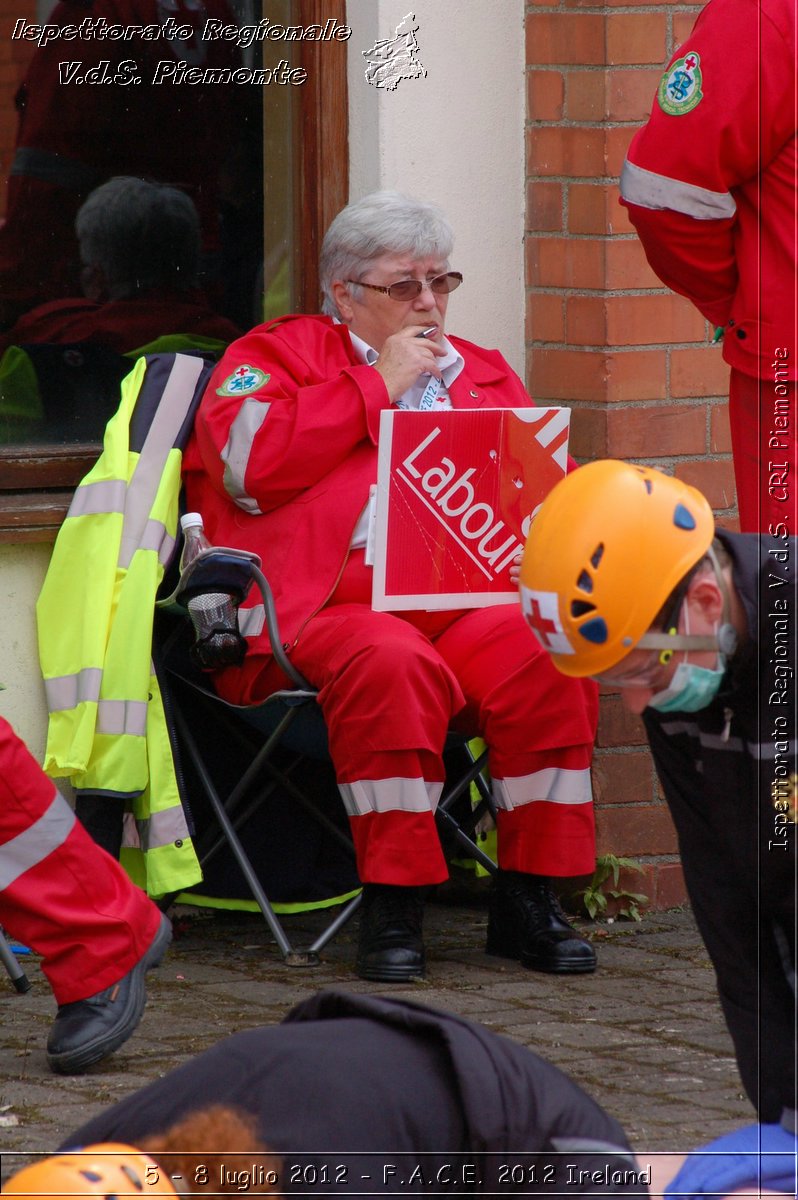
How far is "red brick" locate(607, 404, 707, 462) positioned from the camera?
16.1 feet

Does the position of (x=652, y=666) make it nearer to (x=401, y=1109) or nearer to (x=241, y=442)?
(x=401, y=1109)

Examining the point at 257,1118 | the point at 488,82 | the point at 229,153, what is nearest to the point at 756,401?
the point at 488,82

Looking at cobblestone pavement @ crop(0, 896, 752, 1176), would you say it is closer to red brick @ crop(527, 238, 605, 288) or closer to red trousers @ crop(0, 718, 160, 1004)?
red trousers @ crop(0, 718, 160, 1004)

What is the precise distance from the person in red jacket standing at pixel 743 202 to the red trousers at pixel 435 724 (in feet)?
2.38

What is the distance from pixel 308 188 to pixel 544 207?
0.65 m

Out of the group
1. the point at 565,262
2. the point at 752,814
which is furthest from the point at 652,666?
the point at 565,262

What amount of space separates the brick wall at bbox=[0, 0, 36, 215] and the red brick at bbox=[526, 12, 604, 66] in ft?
4.30

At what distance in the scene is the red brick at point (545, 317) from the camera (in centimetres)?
511

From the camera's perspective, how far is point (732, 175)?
3883 mm

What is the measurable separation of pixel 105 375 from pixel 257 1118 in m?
3.24

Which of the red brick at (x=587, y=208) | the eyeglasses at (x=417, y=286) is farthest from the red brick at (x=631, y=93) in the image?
the eyeglasses at (x=417, y=286)

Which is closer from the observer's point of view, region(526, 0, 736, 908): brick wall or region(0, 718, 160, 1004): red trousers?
region(0, 718, 160, 1004): red trousers

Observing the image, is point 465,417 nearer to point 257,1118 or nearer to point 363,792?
point 363,792

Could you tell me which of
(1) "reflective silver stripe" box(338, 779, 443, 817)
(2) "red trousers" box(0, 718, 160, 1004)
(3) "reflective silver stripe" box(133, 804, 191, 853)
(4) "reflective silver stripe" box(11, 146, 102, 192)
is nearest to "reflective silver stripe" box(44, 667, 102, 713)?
(3) "reflective silver stripe" box(133, 804, 191, 853)
